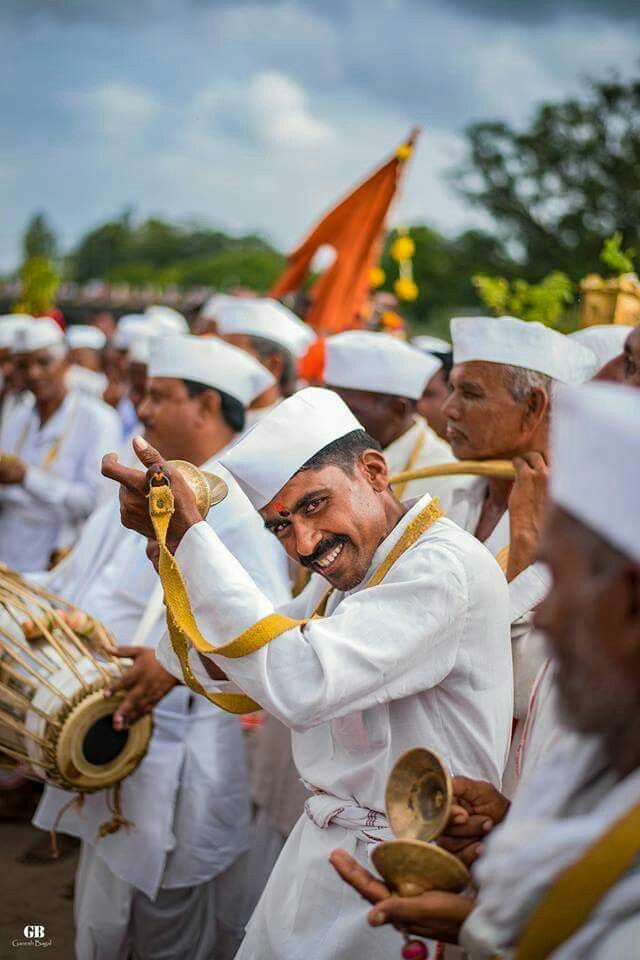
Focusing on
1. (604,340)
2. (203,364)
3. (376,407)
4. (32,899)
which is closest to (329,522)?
(604,340)

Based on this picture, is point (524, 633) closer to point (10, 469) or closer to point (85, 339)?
point (10, 469)

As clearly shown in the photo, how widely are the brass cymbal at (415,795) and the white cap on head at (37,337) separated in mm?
5604

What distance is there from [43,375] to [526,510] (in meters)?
4.69

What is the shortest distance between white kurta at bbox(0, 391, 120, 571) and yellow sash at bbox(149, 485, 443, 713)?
160 inches

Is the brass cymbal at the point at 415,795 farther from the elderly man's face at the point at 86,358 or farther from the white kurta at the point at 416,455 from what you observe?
the elderly man's face at the point at 86,358

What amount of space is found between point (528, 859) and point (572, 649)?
12.3 inches

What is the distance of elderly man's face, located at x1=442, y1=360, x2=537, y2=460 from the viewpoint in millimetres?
3438

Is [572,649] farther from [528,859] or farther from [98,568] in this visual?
[98,568]

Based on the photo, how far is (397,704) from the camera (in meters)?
2.54

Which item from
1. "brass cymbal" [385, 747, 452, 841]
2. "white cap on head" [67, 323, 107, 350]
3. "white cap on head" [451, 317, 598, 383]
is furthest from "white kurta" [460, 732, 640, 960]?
"white cap on head" [67, 323, 107, 350]

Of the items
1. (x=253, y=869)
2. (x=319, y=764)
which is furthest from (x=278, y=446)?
(x=253, y=869)

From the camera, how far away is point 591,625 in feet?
5.11

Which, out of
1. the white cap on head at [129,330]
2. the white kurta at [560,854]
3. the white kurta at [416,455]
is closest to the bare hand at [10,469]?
the white kurta at [416,455]

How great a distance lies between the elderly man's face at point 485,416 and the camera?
3438 millimetres
